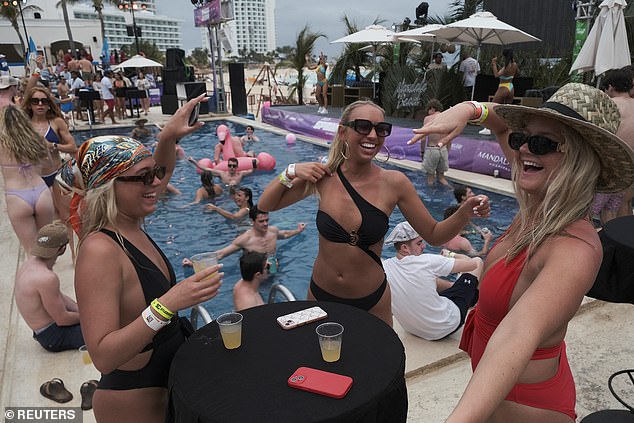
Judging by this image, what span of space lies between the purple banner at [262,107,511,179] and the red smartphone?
25.8ft

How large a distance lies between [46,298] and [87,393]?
96cm

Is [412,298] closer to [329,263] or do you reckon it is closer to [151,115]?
[329,263]

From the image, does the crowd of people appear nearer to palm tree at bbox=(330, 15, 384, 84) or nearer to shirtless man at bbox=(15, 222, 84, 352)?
shirtless man at bbox=(15, 222, 84, 352)

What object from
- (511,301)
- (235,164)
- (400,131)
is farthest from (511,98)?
(511,301)

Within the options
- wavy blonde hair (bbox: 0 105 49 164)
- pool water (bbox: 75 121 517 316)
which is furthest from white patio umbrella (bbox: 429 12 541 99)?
wavy blonde hair (bbox: 0 105 49 164)

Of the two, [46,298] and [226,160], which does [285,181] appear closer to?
[46,298]

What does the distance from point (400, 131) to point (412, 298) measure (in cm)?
872

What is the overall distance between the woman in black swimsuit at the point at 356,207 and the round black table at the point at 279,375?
71 cm

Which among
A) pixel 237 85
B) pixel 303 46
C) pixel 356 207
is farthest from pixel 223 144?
pixel 303 46

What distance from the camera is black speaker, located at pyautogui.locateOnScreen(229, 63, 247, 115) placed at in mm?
20706

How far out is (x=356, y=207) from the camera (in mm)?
2842

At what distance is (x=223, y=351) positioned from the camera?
1.93 metres

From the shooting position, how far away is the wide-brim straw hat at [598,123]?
1505 millimetres

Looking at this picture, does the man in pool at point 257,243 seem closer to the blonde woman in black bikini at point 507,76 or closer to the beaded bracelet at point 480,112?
the beaded bracelet at point 480,112
